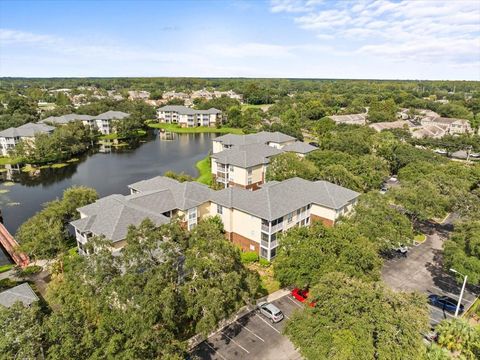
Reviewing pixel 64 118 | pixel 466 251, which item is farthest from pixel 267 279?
pixel 64 118

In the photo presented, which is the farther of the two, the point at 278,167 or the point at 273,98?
the point at 273,98

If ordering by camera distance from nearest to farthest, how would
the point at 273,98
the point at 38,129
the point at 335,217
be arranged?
the point at 335,217 < the point at 38,129 < the point at 273,98

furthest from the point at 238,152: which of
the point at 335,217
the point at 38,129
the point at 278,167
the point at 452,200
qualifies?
the point at 38,129

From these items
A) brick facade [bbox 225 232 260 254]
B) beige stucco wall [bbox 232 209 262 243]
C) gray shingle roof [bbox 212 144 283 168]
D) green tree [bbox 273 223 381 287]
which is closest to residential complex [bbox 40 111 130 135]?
gray shingle roof [bbox 212 144 283 168]

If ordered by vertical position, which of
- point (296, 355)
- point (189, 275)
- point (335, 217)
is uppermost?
point (189, 275)

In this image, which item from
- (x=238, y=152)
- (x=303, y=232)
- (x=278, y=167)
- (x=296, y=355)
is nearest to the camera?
(x=296, y=355)

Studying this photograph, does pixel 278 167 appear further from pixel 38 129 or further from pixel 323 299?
pixel 38 129

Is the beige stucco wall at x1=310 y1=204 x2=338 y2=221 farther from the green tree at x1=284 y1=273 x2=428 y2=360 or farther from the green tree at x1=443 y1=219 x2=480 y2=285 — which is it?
the green tree at x1=284 y1=273 x2=428 y2=360
